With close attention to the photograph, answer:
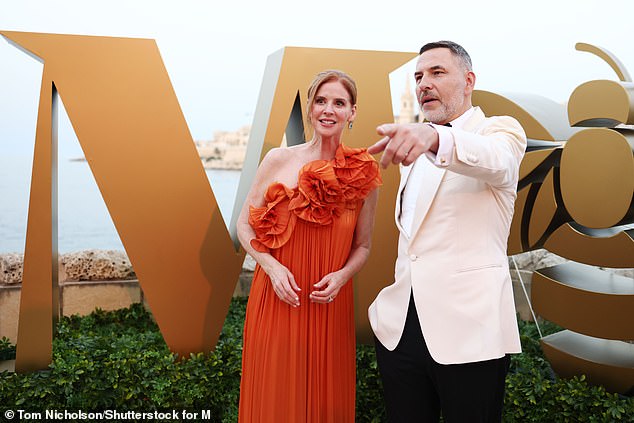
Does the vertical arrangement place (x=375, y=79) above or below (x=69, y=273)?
above

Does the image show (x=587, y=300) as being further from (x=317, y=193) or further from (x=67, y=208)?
(x=67, y=208)

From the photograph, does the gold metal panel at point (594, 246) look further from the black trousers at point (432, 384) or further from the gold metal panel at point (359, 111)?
the black trousers at point (432, 384)

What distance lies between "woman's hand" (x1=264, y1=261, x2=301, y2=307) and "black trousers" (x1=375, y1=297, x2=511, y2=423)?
0.38m

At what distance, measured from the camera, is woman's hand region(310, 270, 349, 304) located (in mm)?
2332

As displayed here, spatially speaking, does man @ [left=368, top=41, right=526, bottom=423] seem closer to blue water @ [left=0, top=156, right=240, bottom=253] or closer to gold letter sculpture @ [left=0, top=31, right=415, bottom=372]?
gold letter sculpture @ [left=0, top=31, right=415, bottom=372]

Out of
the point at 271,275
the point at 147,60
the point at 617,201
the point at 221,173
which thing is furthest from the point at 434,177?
the point at 221,173

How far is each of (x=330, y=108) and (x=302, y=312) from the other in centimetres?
81

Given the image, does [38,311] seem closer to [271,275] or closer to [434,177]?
[271,275]

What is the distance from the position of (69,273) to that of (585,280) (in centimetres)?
325

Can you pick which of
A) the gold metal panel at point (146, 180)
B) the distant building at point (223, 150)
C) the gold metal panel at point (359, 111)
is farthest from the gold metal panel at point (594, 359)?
the distant building at point (223, 150)

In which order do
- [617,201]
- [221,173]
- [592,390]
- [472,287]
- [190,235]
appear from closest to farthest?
1. [472,287]
2. [617,201]
3. [592,390]
4. [190,235]
5. [221,173]

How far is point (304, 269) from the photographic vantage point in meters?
2.42

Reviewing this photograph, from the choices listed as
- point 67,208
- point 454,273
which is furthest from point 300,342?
point 67,208

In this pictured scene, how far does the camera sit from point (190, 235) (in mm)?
3113
